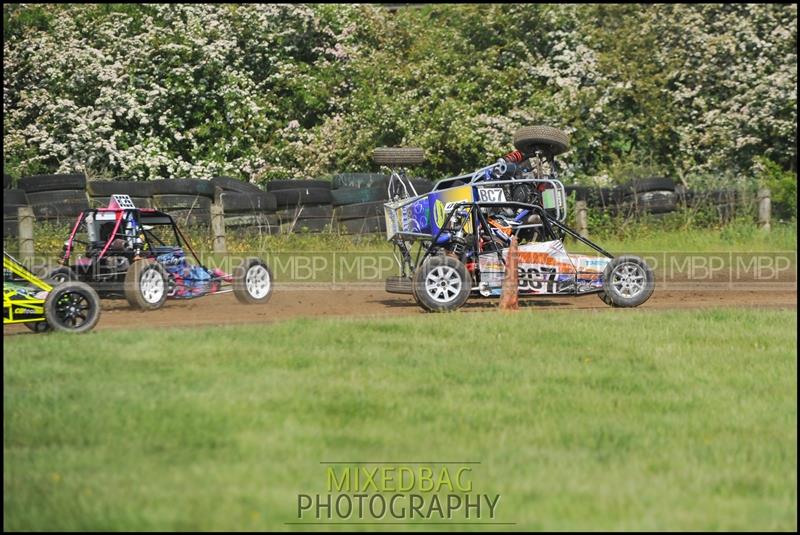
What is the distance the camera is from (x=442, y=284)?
13047mm

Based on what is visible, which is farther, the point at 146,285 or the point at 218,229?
the point at 218,229

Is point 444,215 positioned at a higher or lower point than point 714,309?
higher

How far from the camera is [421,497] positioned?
20.4 ft

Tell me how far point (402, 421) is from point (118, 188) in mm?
14344

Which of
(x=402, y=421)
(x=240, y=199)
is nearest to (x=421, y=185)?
(x=240, y=199)

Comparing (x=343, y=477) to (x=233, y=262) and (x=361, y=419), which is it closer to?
(x=361, y=419)

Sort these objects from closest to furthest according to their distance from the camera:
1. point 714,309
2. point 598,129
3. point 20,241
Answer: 1. point 714,309
2. point 20,241
3. point 598,129

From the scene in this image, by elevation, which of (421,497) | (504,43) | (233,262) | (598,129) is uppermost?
(504,43)

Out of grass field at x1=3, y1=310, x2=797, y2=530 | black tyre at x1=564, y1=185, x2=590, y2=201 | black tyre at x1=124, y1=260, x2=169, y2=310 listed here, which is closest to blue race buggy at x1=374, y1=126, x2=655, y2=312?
grass field at x1=3, y1=310, x2=797, y2=530

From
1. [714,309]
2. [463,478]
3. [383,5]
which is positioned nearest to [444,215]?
[714,309]

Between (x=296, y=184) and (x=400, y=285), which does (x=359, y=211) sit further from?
(x=400, y=285)

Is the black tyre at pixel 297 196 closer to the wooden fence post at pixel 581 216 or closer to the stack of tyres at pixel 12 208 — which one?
the stack of tyres at pixel 12 208

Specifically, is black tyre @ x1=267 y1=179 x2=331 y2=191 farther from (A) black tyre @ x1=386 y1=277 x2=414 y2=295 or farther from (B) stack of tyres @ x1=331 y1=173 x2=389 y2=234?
(A) black tyre @ x1=386 y1=277 x2=414 y2=295

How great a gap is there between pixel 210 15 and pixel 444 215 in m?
14.8
